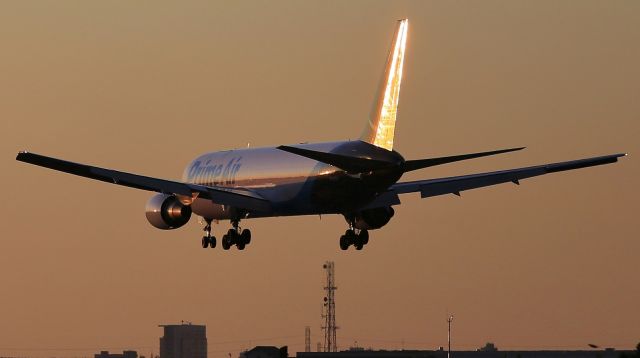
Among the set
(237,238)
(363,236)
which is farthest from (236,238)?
(363,236)

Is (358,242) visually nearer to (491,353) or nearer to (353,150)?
(353,150)

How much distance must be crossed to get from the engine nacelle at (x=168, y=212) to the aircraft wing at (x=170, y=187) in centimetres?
210

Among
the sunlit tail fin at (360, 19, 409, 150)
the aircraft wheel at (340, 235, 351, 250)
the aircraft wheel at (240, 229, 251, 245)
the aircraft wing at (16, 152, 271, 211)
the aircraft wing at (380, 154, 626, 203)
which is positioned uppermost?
the sunlit tail fin at (360, 19, 409, 150)

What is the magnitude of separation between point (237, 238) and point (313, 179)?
1137 cm

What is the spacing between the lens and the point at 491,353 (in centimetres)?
15288

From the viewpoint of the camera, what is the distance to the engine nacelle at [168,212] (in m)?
109

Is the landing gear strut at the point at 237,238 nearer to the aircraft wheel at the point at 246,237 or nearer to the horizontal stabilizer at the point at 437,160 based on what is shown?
the aircraft wheel at the point at 246,237

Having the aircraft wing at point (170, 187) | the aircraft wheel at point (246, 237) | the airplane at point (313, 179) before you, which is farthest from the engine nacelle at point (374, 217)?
the aircraft wheel at point (246, 237)

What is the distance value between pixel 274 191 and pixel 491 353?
54284 mm

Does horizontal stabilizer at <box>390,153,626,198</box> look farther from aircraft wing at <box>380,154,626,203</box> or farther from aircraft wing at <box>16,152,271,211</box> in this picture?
aircraft wing at <box>16,152,271,211</box>

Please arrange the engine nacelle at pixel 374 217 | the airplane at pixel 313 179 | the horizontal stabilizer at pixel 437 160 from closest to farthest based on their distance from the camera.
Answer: the horizontal stabilizer at pixel 437 160 < the airplane at pixel 313 179 < the engine nacelle at pixel 374 217

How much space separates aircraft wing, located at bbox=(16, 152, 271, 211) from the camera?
9681 centimetres

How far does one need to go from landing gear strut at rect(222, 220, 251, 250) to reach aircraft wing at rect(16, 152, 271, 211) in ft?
8.99

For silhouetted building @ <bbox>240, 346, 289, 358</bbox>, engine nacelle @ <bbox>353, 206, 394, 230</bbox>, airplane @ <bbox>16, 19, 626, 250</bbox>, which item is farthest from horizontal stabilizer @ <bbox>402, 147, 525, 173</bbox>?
silhouetted building @ <bbox>240, 346, 289, 358</bbox>
